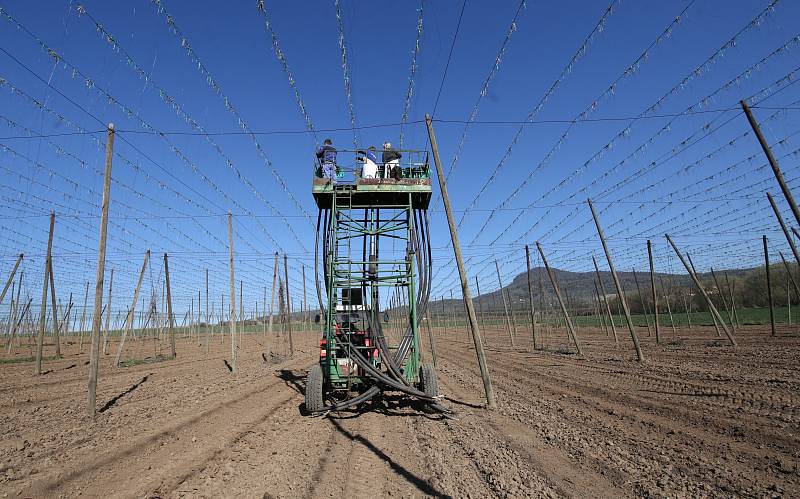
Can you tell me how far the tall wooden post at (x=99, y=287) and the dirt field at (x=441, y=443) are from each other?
2.08ft

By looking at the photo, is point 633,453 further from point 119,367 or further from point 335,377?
point 119,367

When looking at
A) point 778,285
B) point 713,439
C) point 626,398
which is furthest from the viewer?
point 778,285

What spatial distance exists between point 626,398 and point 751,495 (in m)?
4.58

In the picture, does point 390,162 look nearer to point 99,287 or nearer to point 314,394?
point 314,394

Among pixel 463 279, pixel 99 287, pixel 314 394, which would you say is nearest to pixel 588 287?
pixel 463 279

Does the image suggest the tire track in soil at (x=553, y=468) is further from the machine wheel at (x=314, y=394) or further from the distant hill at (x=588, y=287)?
the distant hill at (x=588, y=287)

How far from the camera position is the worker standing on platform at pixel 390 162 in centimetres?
901

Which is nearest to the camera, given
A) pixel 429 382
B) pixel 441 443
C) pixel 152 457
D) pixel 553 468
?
pixel 553 468

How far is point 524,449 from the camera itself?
509cm

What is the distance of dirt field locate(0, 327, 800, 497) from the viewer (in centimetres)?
401

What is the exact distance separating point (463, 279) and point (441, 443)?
3567 millimetres

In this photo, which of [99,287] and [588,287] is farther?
[588,287]

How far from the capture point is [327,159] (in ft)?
29.9

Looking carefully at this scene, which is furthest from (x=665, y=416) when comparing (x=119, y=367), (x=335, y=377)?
(x=119, y=367)
